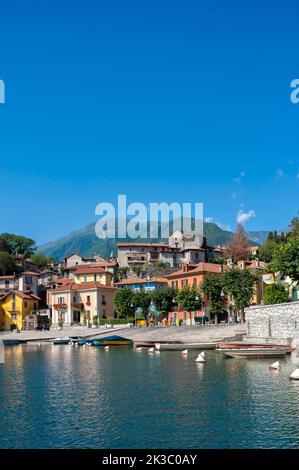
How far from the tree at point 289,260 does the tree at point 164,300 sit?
106 feet

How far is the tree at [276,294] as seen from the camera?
53688mm

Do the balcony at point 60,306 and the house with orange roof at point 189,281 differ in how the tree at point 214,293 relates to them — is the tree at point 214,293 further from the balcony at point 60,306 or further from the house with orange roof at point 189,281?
the balcony at point 60,306

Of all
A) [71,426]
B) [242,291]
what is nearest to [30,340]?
[242,291]

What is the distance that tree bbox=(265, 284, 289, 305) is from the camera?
176 feet

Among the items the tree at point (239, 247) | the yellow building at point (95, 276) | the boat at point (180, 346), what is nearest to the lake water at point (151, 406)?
the boat at point (180, 346)

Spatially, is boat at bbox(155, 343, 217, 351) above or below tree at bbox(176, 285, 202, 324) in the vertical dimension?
below

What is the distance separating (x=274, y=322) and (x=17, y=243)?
98.0 m

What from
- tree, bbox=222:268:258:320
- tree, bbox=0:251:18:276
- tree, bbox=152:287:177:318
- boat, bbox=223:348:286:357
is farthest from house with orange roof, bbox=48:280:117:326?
boat, bbox=223:348:286:357

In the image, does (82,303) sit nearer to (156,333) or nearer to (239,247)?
(156,333)

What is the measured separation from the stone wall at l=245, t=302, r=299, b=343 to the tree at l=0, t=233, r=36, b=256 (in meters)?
89.6

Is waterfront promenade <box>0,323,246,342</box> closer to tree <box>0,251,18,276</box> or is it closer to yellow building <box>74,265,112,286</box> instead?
yellow building <box>74,265,112,286</box>

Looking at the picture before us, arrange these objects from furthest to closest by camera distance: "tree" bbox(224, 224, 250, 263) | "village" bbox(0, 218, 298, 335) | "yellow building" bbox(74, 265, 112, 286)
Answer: "tree" bbox(224, 224, 250, 263) < "yellow building" bbox(74, 265, 112, 286) < "village" bbox(0, 218, 298, 335)

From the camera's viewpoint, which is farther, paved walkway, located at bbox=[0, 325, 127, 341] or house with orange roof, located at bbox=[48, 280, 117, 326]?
house with orange roof, located at bbox=[48, 280, 117, 326]

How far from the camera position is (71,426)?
19.5 m
